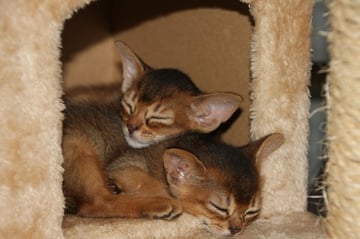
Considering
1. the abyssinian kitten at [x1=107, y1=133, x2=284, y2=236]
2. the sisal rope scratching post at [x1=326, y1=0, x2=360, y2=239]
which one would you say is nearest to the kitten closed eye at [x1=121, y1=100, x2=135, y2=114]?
the abyssinian kitten at [x1=107, y1=133, x2=284, y2=236]

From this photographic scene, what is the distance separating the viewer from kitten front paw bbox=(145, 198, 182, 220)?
1619 millimetres

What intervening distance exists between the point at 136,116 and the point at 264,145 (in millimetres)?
378

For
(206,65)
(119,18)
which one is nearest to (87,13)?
(119,18)

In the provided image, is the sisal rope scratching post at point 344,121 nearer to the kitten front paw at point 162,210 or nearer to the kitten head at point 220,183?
the kitten head at point 220,183

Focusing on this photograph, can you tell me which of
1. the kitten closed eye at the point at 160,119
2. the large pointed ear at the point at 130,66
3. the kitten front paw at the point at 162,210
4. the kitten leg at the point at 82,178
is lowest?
the kitten front paw at the point at 162,210

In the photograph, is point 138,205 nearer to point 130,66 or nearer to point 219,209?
point 219,209

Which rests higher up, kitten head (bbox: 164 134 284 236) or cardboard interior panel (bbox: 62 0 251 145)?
cardboard interior panel (bbox: 62 0 251 145)

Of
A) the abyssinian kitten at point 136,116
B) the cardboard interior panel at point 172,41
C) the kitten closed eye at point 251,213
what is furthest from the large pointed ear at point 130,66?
the kitten closed eye at point 251,213

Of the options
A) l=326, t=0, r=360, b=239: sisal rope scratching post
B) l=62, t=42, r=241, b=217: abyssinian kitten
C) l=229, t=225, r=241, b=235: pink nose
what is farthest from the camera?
l=62, t=42, r=241, b=217: abyssinian kitten

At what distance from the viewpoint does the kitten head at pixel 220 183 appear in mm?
1607

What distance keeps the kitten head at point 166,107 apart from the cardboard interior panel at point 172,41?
180 millimetres

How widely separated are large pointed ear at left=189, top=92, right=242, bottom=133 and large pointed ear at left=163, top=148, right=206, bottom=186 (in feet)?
0.76

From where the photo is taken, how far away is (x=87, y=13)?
8.55 ft

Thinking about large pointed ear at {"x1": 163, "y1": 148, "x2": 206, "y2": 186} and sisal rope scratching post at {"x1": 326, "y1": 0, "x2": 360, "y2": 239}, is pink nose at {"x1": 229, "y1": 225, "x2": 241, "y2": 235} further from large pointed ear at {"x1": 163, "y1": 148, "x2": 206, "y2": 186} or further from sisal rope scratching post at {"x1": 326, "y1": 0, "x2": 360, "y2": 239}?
sisal rope scratching post at {"x1": 326, "y1": 0, "x2": 360, "y2": 239}
